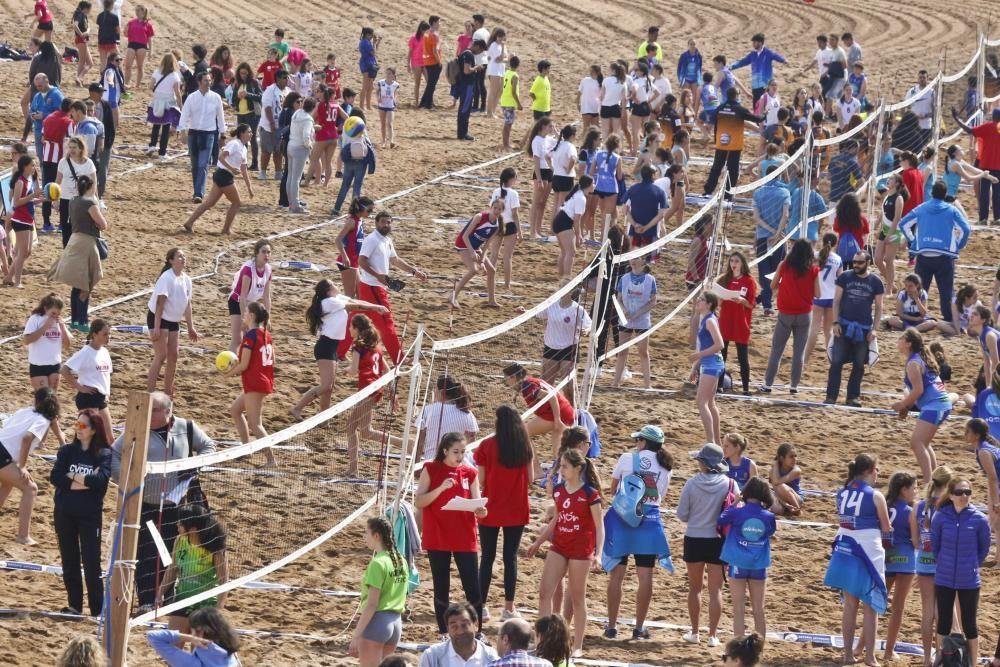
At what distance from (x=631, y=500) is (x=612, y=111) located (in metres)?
15.8

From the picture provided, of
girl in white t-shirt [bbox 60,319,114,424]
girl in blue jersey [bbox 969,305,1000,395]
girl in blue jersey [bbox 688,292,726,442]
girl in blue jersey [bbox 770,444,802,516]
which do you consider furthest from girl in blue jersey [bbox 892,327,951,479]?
girl in white t-shirt [bbox 60,319,114,424]

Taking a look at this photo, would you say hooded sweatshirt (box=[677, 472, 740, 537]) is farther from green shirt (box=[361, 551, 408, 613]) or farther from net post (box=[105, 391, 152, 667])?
net post (box=[105, 391, 152, 667])

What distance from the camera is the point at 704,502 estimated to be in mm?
11062

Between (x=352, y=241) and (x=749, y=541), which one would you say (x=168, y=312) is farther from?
(x=749, y=541)

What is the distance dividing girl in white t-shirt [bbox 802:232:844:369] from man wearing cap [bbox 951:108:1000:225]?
5854 millimetres

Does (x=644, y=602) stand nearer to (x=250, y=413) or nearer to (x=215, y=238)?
(x=250, y=413)

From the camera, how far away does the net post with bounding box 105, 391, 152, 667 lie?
8.27 meters

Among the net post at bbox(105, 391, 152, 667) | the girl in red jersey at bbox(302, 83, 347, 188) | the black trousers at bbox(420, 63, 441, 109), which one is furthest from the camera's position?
the black trousers at bbox(420, 63, 441, 109)

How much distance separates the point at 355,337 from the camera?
530 inches

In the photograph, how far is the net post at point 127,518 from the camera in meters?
8.27

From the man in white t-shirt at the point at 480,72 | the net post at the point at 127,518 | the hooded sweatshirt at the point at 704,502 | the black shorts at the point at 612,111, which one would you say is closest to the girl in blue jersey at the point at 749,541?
the hooded sweatshirt at the point at 704,502

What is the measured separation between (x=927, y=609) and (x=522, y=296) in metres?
9.03

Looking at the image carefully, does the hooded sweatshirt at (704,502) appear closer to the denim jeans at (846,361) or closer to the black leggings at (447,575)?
the black leggings at (447,575)

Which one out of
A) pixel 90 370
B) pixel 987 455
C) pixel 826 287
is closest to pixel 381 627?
pixel 90 370
